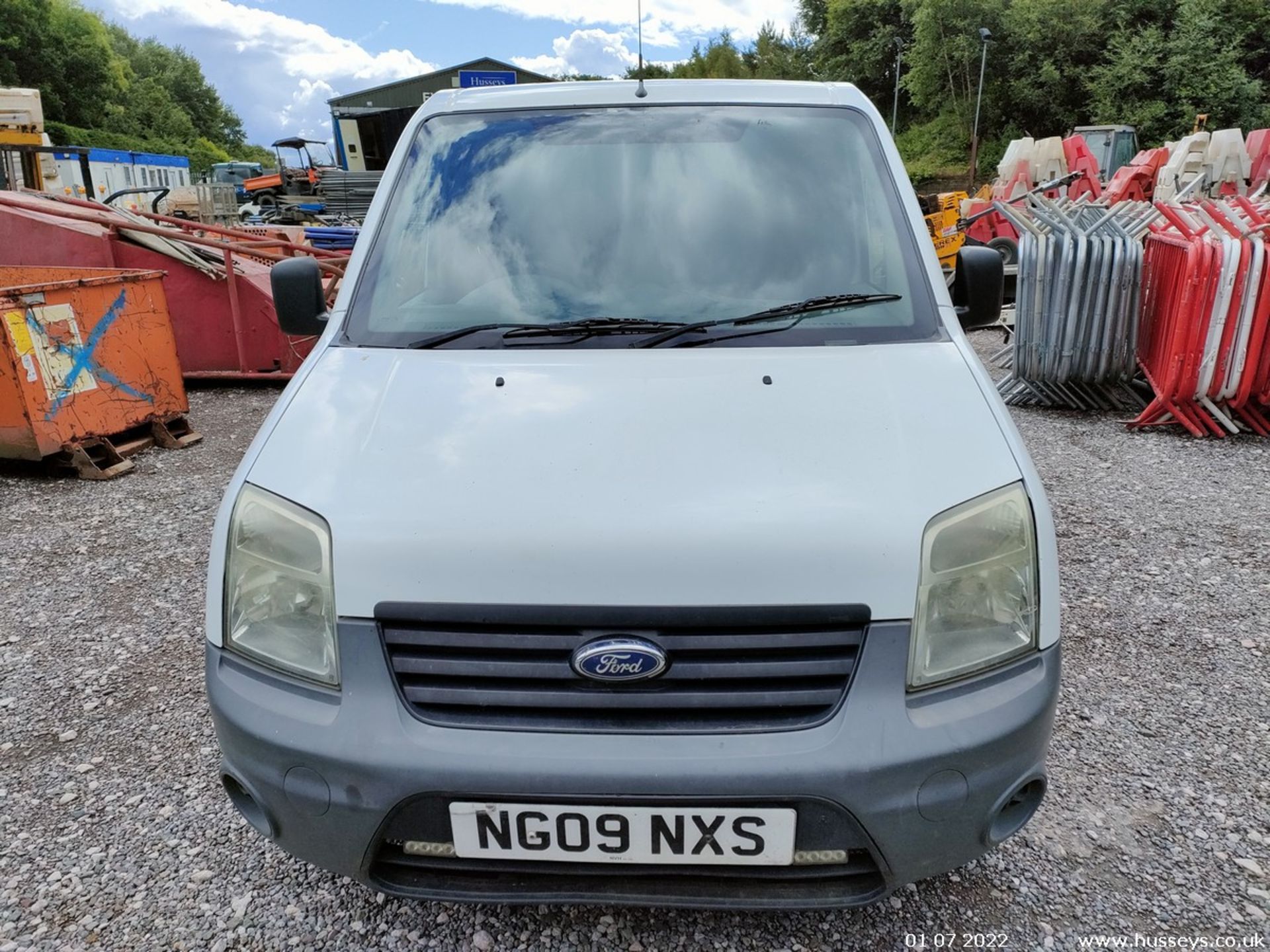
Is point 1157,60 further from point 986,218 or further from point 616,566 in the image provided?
point 616,566

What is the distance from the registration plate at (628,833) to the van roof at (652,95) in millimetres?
2116

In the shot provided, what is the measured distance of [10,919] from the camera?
2166 mm

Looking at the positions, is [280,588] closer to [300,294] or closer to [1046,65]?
[300,294]

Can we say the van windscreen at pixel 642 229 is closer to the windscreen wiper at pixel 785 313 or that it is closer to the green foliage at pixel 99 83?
the windscreen wiper at pixel 785 313

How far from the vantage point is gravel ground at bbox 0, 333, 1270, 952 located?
6.91ft

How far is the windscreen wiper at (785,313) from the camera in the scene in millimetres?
2273

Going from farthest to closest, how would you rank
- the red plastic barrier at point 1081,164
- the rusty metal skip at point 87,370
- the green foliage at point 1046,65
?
1. the green foliage at point 1046,65
2. the red plastic barrier at point 1081,164
3. the rusty metal skip at point 87,370

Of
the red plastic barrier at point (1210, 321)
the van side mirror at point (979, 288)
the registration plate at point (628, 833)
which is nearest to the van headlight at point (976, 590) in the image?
the registration plate at point (628, 833)

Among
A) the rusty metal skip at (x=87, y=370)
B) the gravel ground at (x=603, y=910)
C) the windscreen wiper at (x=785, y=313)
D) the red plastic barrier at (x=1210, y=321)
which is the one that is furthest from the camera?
the red plastic barrier at (x=1210, y=321)

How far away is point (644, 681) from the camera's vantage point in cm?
→ 166

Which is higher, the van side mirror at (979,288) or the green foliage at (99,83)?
the green foliage at (99,83)

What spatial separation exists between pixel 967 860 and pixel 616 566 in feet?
2.99

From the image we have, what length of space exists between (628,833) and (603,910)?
64 cm

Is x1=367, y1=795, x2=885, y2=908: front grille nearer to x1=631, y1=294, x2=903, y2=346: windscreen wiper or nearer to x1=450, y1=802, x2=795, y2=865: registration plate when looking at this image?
x1=450, y1=802, x2=795, y2=865: registration plate
